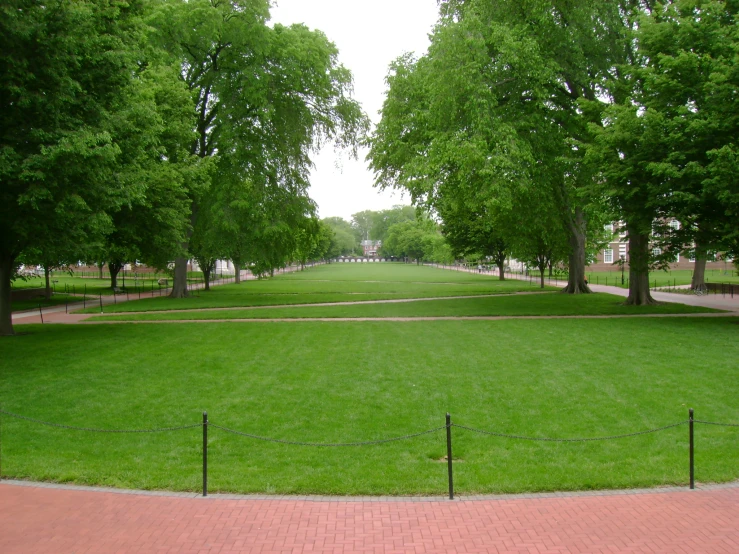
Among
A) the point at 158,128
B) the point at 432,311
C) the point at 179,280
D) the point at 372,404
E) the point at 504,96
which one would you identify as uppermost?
the point at 504,96

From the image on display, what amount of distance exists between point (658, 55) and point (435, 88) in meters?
7.94

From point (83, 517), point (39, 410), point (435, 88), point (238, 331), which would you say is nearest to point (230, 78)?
point (435, 88)

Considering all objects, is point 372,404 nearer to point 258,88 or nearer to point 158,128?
point 158,128

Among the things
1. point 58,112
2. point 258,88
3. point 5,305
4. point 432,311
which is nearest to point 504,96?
point 432,311

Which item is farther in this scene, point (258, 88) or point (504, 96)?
point (258, 88)

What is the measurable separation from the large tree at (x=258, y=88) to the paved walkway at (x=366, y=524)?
92.1 feet

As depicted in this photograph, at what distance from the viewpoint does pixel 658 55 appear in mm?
20188

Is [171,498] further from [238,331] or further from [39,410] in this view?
[238,331]

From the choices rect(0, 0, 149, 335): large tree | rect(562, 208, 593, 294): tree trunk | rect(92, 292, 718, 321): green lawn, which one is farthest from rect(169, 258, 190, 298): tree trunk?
rect(562, 208, 593, 294): tree trunk

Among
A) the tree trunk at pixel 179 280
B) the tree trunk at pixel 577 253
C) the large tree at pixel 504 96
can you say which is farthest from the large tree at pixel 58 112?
the tree trunk at pixel 577 253

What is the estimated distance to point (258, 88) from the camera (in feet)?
109

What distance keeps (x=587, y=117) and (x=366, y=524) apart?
73.3ft

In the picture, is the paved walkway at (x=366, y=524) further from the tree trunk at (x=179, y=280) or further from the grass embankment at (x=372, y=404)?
the tree trunk at (x=179, y=280)

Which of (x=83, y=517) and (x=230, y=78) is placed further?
(x=230, y=78)
